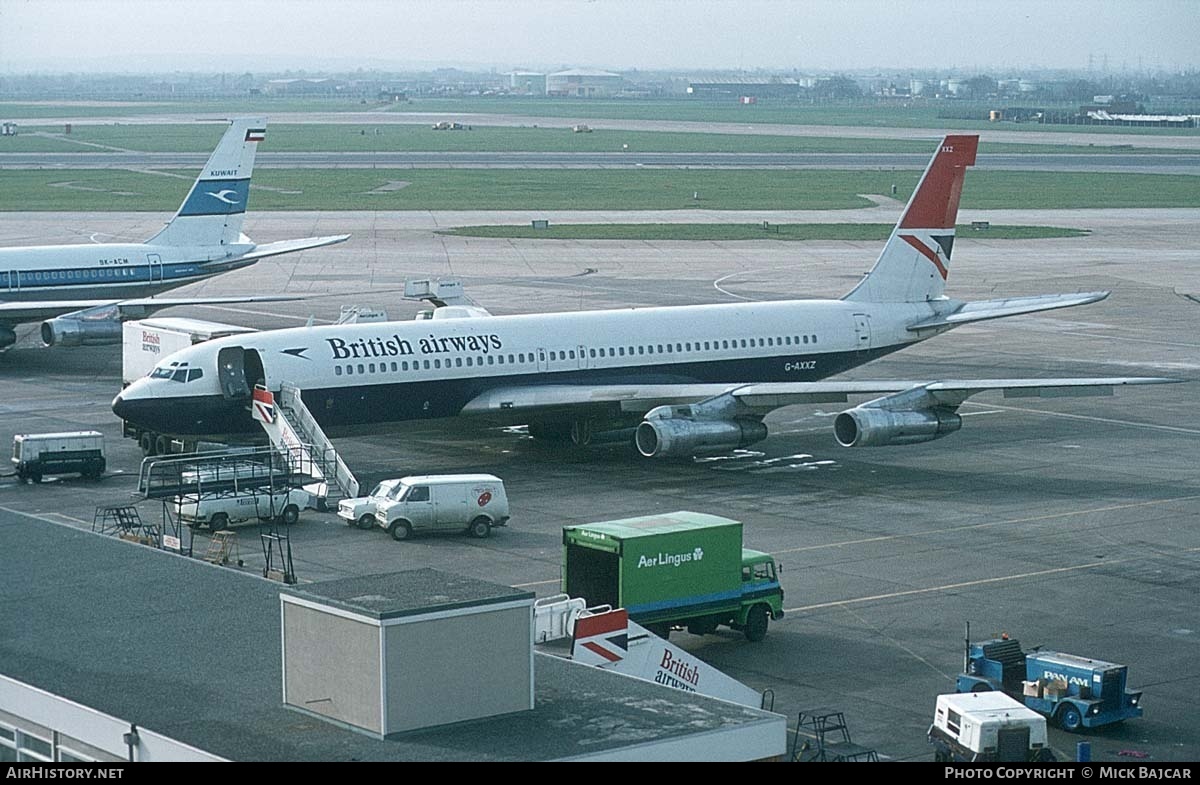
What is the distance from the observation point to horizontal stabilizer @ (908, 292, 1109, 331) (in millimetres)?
63000

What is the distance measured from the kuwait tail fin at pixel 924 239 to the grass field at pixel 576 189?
88.3 m

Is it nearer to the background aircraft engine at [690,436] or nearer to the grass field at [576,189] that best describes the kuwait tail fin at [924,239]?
the background aircraft engine at [690,436]

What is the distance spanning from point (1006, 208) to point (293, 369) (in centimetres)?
11066

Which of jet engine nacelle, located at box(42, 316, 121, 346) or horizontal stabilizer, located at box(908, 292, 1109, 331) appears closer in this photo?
horizontal stabilizer, located at box(908, 292, 1109, 331)

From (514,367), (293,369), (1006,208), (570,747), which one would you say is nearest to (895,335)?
(514,367)

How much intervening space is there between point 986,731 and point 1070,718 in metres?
3.74

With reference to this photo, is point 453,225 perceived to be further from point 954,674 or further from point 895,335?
point 954,674

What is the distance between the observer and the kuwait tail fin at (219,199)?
83.2m

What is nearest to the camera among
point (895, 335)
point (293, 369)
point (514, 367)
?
point (293, 369)

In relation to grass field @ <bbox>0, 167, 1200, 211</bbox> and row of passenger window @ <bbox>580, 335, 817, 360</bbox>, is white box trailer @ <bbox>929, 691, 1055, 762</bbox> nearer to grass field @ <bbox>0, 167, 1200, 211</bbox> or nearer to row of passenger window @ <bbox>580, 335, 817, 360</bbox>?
row of passenger window @ <bbox>580, 335, 817, 360</bbox>

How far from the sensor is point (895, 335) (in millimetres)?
63156

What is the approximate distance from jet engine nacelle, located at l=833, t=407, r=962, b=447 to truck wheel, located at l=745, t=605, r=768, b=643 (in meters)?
15.9

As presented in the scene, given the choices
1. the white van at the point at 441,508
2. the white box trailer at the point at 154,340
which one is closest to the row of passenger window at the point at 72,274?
the white box trailer at the point at 154,340

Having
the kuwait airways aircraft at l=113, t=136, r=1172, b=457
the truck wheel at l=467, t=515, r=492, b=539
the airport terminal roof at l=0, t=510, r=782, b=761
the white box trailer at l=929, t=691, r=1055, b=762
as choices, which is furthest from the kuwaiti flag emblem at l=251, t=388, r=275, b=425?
the white box trailer at l=929, t=691, r=1055, b=762
